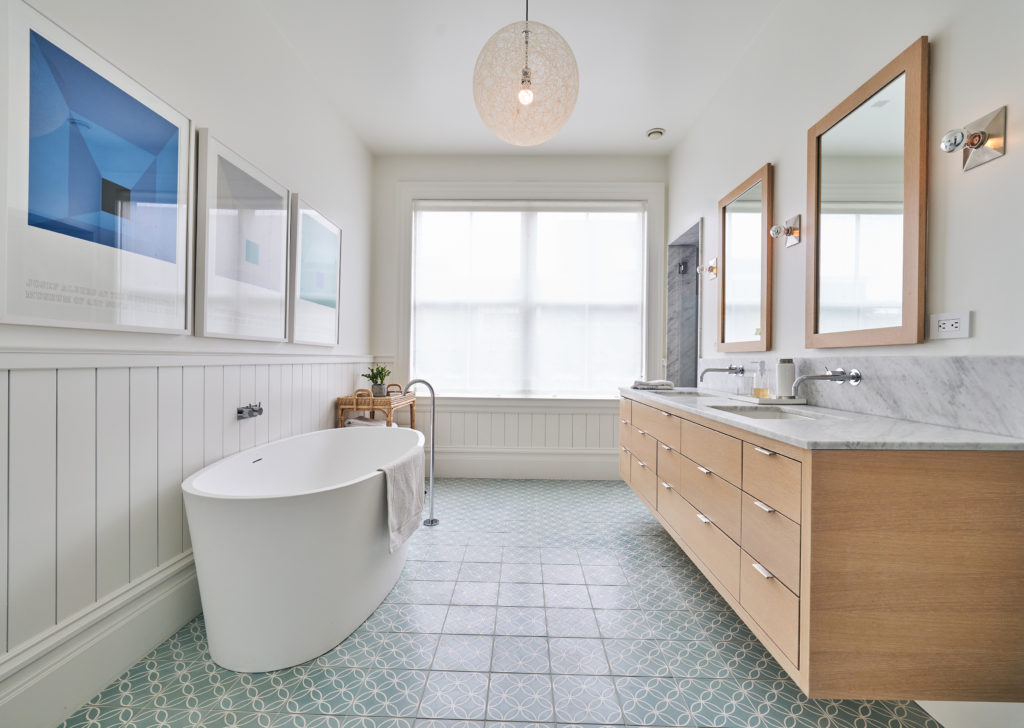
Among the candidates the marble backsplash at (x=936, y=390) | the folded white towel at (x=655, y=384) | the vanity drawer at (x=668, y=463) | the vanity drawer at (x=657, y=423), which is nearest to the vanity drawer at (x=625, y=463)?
the vanity drawer at (x=657, y=423)

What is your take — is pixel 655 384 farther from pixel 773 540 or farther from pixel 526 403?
pixel 773 540

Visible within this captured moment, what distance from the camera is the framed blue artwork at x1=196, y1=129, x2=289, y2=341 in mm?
1867

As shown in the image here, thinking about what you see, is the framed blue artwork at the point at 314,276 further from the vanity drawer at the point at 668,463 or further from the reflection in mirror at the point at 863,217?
the reflection in mirror at the point at 863,217

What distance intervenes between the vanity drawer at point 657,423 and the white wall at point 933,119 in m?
0.66

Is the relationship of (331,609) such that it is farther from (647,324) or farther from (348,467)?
(647,324)

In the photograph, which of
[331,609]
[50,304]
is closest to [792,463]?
[331,609]

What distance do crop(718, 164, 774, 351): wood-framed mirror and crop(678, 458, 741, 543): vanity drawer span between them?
0.89 metres

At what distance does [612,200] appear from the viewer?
3.87 m

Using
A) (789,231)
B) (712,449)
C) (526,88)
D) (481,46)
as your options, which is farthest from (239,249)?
(789,231)

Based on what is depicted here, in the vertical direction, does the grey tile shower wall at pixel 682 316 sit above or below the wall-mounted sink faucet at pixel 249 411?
above

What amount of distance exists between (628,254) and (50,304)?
11.8 ft

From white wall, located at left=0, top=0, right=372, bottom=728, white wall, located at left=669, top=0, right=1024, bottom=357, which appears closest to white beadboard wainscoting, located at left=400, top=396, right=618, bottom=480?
white wall, located at left=0, top=0, right=372, bottom=728

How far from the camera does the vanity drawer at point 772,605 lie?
1.16m

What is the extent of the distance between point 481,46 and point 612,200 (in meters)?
1.73
